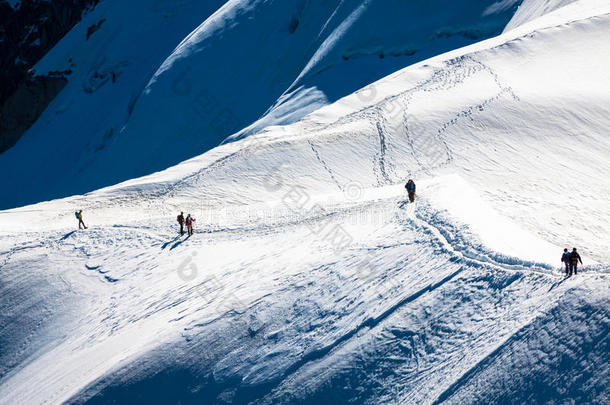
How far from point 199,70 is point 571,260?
1781 inches

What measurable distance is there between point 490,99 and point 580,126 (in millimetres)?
5327

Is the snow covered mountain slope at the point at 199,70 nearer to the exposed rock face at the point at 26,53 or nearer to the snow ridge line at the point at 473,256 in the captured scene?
the exposed rock face at the point at 26,53

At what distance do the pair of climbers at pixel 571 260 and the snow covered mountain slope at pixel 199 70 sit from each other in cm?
2937

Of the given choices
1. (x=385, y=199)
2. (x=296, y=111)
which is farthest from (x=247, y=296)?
(x=296, y=111)

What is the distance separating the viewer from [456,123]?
37.1m

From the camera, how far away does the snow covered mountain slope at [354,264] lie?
2045 centimetres

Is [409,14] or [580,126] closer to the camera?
[580,126]

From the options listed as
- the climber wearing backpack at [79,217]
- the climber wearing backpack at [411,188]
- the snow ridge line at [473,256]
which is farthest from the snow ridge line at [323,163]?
the climber wearing backpack at [79,217]

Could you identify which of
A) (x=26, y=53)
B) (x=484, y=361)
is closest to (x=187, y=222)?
(x=484, y=361)

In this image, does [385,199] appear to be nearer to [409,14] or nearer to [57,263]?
[57,263]

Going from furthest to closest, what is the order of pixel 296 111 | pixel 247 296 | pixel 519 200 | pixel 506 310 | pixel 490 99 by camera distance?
pixel 296 111, pixel 490 99, pixel 519 200, pixel 247 296, pixel 506 310

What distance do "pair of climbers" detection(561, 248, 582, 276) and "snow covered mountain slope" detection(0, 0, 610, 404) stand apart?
0.39 metres

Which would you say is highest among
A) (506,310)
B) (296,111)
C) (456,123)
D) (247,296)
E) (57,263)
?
(296,111)

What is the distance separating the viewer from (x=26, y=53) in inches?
2889
